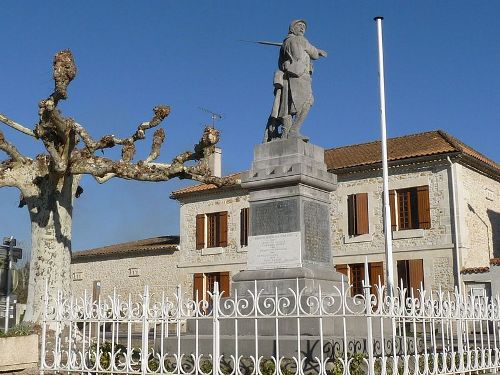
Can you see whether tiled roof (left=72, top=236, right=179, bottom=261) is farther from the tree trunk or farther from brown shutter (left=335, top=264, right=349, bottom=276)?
the tree trunk

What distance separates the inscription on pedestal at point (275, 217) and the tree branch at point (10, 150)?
20.2ft

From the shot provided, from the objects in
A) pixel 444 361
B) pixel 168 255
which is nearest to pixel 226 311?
pixel 444 361

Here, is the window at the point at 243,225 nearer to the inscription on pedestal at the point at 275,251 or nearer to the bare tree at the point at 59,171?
the bare tree at the point at 59,171

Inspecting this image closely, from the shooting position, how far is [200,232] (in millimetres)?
26531

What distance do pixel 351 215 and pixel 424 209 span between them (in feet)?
8.88

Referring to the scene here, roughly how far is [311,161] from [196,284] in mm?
18072

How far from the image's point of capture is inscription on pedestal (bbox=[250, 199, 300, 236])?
8492 mm

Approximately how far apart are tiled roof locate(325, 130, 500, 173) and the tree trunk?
12121mm

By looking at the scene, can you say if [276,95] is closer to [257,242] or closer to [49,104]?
[257,242]

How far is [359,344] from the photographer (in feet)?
23.5

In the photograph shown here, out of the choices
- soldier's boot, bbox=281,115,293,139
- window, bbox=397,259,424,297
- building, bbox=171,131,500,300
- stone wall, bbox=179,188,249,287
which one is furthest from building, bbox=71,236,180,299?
soldier's boot, bbox=281,115,293,139

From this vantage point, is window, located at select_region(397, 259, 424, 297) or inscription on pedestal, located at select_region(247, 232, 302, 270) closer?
inscription on pedestal, located at select_region(247, 232, 302, 270)

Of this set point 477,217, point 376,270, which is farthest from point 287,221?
point 477,217

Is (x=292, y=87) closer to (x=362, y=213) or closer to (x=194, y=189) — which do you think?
(x=362, y=213)
